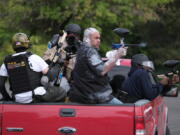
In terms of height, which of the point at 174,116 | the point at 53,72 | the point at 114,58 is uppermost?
the point at 114,58

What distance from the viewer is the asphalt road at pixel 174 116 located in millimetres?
12828

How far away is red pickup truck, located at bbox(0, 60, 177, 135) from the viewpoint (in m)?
6.75

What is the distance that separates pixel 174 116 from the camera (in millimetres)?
15664

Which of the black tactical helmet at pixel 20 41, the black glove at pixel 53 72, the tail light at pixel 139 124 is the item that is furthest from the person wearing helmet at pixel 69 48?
the tail light at pixel 139 124

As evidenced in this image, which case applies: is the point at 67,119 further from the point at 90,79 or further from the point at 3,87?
the point at 3,87

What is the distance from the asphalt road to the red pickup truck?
18.1 ft

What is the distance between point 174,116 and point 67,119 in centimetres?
915

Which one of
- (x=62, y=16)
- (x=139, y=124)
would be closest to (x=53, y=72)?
(x=139, y=124)

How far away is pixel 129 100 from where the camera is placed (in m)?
8.11

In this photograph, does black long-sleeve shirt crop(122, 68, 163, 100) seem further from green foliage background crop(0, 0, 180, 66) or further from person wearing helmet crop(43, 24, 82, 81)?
green foliage background crop(0, 0, 180, 66)

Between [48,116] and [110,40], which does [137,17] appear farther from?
[48,116]

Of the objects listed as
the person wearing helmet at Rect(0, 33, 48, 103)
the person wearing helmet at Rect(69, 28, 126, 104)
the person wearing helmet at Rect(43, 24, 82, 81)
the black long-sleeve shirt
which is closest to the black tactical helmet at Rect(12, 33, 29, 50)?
the person wearing helmet at Rect(0, 33, 48, 103)

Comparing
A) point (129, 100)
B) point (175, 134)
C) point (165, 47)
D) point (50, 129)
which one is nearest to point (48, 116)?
point (50, 129)

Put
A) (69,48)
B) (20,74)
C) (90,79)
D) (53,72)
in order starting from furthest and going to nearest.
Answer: (69,48) → (53,72) → (20,74) → (90,79)
